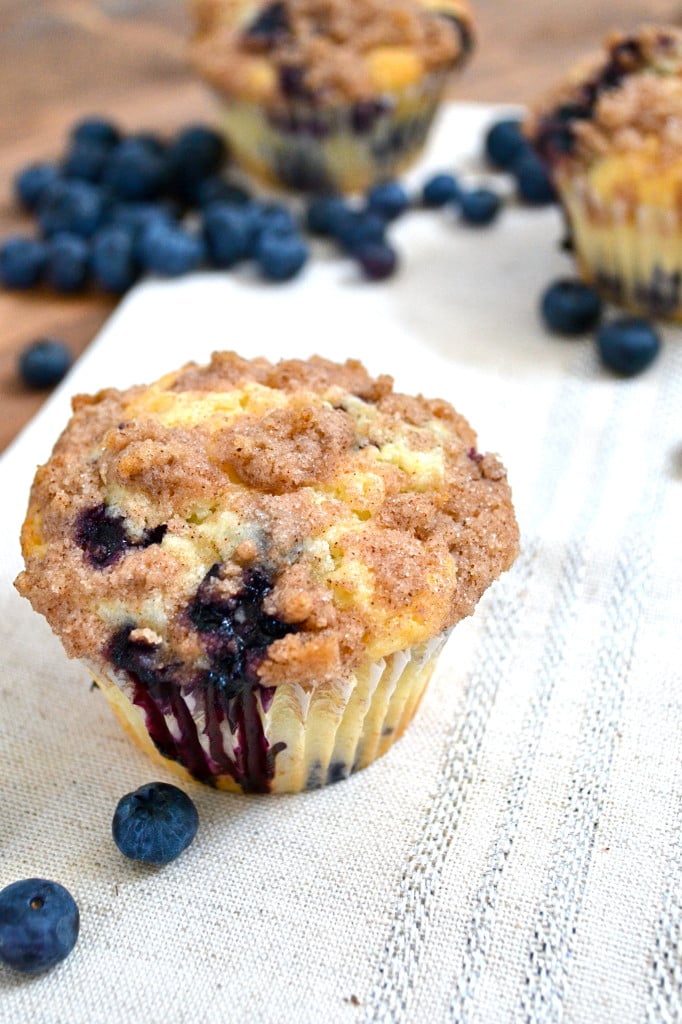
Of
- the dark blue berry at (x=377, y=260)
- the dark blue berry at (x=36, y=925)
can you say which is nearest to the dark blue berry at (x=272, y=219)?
the dark blue berry at (x=377, y=260)

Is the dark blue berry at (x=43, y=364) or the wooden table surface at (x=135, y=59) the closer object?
the dark blue berry at (x=43, y=364)

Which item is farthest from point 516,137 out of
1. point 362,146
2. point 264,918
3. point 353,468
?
point 264,918

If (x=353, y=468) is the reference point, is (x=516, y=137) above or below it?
below

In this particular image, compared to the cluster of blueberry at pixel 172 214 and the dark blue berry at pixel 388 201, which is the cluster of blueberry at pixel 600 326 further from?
the dark blue berry at pixel 388 201

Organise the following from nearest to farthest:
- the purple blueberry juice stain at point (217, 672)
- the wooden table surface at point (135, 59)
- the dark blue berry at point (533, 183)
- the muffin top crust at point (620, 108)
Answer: the purple blueberry juice stain at point (217, 672), the muffin top crust at point (620, 108), the dark blue berry at point (533, 183), the wooden table surface at point (135, 59)

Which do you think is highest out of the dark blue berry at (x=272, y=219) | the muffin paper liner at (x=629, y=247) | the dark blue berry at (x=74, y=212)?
the muffin paper liner at (x=629, y=247)

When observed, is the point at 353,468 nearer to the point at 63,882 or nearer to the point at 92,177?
the point at 63,882

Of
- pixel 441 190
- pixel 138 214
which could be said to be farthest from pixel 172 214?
pixel 441 190
